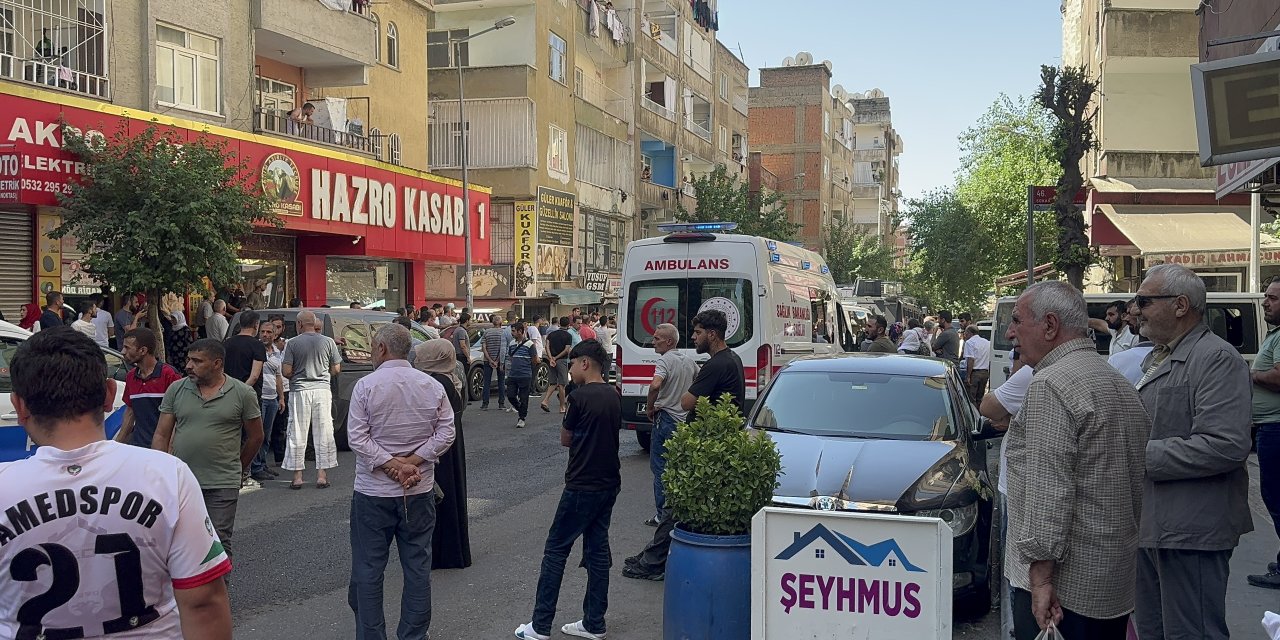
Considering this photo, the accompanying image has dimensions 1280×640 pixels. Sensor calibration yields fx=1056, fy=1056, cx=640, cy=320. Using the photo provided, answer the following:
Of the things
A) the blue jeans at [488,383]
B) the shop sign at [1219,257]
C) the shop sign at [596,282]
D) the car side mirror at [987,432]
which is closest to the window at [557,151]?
the shop sign at [596,282]

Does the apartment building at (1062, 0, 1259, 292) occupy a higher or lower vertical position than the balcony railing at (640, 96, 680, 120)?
lower

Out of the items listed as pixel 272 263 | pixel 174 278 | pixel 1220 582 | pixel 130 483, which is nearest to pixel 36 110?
pixel 174 278

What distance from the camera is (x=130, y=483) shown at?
2531mm

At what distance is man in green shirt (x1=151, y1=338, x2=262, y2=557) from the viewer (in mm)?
6035

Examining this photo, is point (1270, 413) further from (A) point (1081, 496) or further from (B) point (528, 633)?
(B) point (528, 633)

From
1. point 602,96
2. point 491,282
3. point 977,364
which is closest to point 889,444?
point 977,364

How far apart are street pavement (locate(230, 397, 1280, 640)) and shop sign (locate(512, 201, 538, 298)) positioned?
21446mm

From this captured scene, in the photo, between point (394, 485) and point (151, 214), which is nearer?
point (394, 485)

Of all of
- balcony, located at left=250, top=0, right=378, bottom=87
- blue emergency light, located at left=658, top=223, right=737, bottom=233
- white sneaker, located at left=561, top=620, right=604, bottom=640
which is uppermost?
balcony, located at left=250, top=0, right=378, bottom=87

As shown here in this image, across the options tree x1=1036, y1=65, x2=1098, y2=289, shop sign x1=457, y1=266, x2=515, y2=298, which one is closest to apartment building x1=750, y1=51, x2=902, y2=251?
shop sign x1=457, y1=266, x2=515, y2=298

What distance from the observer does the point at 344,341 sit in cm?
1377

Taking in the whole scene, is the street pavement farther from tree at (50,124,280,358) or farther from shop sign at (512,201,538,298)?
shop sign at (512,201,538,298)

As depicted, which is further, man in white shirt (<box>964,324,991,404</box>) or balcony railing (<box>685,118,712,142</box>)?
balcony railing (<box>685,118,712,142</box>)

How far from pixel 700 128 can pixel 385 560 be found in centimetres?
4613
